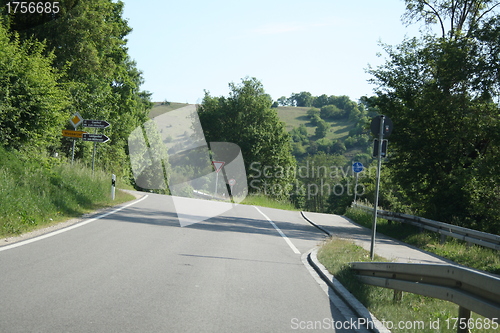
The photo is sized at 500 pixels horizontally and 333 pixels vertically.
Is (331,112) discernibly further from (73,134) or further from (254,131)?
(73,134)

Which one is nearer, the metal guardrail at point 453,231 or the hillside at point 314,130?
the metal guardrail at point 453,231

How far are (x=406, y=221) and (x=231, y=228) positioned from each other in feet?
27.0

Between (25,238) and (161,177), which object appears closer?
(25,238)

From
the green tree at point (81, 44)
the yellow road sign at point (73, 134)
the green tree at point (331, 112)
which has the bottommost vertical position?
the yellow road sign at point (73, 134)

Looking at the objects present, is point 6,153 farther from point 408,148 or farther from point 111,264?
point 408,148

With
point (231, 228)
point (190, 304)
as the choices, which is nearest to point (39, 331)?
point (190, 304)

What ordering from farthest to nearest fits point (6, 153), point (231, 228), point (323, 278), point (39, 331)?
point (231, 228), point (6, 153), point (323, 278), point (39, 331)

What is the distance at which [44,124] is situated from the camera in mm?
16688

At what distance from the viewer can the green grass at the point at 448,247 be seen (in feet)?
42.3

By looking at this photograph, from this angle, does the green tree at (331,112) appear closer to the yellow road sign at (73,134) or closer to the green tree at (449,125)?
the green tree at (449,125)

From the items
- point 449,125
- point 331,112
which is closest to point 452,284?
point 449,125

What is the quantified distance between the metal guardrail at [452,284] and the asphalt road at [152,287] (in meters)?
0.95
